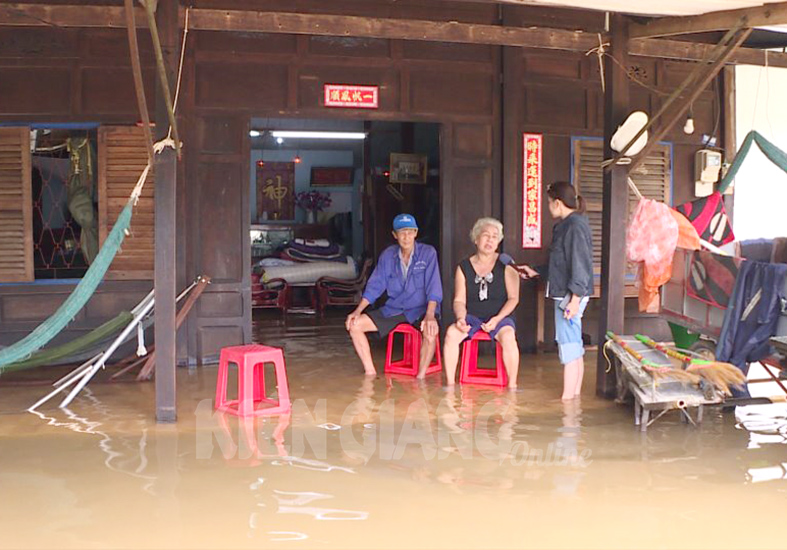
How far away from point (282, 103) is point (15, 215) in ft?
7.21

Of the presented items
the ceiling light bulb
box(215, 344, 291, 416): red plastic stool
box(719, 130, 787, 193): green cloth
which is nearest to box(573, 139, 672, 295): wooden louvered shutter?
the ceiling light bulb

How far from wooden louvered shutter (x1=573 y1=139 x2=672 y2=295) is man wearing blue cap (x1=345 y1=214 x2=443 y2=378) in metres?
1.83

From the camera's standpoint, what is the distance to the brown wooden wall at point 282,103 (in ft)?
20.1

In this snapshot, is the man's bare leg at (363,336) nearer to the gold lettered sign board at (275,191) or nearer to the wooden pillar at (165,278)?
the wooden pillar at (165,278)

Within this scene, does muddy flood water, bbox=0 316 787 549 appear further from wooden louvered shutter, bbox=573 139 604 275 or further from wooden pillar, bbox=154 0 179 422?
wooden louvered shutter, bbox=573 139 604 275

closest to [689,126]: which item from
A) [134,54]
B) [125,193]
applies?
[125,193]

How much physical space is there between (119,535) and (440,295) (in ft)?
10.8

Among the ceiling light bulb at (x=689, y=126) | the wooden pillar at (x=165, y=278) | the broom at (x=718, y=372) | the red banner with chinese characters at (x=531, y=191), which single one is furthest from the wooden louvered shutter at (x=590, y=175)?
the wooden pillar at (x=165, y=278)

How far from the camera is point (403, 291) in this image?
595 centimetres

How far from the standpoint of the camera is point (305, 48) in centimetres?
641

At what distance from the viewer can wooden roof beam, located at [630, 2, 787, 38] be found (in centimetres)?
443

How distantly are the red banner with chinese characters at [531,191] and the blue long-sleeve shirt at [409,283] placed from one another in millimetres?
1271

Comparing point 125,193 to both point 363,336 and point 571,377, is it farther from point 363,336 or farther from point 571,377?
point 571,377

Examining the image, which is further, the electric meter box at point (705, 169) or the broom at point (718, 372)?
the electric meter box at point (705, 169)
